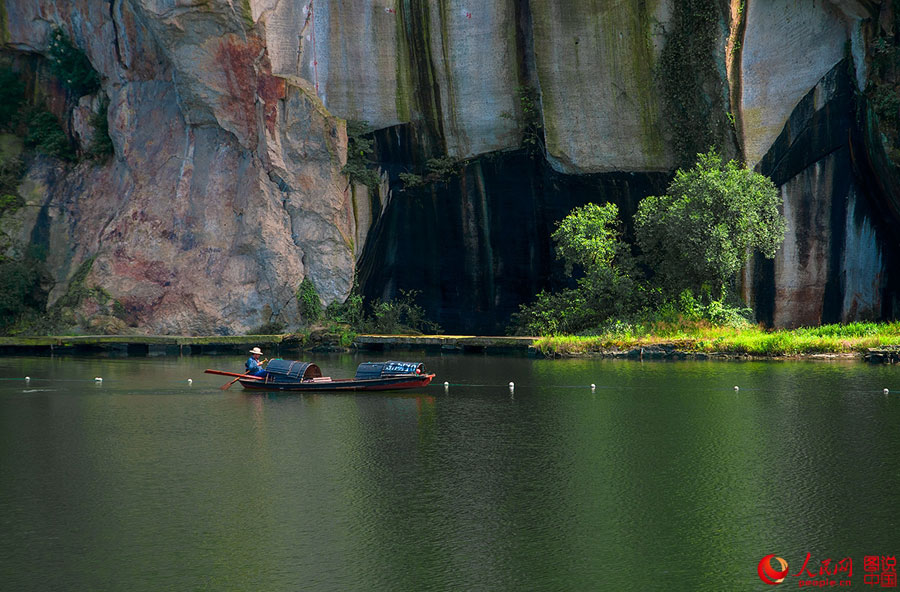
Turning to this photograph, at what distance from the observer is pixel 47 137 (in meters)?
50.1

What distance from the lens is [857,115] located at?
37062mm

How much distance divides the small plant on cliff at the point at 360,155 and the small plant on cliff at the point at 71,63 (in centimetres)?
1426

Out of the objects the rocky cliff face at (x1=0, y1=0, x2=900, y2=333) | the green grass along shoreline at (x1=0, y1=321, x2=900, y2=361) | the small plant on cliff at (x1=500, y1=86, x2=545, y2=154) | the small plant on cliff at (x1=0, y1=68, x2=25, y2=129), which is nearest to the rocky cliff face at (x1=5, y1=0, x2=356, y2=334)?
the rocky cliff face at (x1=0, y1=0, x2=900, y2=333)

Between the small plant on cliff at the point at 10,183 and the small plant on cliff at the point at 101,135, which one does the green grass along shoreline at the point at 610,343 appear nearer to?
the small plant on cliff at the point at 10,183

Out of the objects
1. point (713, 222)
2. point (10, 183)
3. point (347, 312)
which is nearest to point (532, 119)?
point (713, 222)

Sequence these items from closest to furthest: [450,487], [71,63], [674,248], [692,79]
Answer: [450,487]
[674,248]
[692,79]
[71,63]

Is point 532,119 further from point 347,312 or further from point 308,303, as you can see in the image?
point 308,303

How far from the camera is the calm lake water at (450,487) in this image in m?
11.6

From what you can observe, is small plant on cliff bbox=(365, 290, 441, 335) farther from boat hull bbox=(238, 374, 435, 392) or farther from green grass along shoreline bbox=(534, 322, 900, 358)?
boat hull bbox=(238, 374, 435, 392)

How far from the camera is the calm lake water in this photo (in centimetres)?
1162

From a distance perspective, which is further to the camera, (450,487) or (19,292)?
(19,292)

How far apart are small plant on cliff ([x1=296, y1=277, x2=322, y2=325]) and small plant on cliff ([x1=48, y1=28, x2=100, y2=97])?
632 inches

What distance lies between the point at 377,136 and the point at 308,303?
910cm

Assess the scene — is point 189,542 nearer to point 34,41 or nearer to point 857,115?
point 857,115
